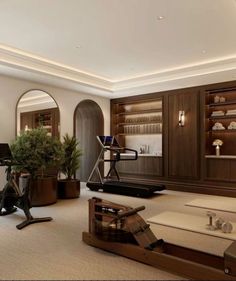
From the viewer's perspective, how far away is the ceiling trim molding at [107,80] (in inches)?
214

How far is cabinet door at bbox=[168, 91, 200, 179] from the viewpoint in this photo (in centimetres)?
692

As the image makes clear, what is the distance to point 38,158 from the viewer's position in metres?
4.97

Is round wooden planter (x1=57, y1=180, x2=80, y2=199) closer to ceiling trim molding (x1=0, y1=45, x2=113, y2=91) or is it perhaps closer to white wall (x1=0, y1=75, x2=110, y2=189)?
white wall (x1=0, y1=75, x2=110, y2=189)

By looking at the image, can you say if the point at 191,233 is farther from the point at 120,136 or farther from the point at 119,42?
the point at 120,136

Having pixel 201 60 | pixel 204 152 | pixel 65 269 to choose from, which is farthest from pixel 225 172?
pixel 65 269

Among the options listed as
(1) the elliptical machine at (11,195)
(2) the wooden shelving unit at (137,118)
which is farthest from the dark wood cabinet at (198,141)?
(1) the elliptical machine at (11,195)

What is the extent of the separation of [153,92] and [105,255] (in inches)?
223

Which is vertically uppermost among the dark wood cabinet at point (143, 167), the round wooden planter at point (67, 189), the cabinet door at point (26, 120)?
the cabinet door at point (26, 120)

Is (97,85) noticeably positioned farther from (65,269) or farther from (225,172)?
(65,269)

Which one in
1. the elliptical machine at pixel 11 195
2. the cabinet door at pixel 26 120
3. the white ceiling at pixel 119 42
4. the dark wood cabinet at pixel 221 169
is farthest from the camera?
the dark wood cabinet at pixel 221 169

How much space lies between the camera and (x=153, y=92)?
7.75 m

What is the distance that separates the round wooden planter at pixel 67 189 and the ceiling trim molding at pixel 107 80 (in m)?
2.56

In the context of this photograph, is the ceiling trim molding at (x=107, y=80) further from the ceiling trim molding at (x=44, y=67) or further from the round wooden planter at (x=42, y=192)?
the round wooden planter at (x=42, y=192)

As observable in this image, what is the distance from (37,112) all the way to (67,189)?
7.06 feet
